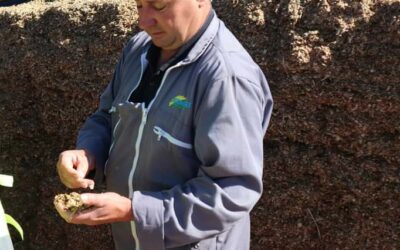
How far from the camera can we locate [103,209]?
1.50 m

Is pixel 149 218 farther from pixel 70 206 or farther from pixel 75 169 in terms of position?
pixel 75 169

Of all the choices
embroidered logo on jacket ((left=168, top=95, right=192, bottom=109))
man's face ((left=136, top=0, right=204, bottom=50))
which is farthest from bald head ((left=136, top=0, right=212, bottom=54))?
embroidered logo on jacket ((left=168, top=95, right=192, bottom=109))

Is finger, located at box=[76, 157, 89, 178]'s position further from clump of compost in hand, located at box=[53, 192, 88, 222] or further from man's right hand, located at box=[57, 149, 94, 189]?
clump of compost in hand, located at box=[53, 192, 88, 222]

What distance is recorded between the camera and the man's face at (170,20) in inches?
62.1

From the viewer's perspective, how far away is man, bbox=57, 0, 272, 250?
152 cm

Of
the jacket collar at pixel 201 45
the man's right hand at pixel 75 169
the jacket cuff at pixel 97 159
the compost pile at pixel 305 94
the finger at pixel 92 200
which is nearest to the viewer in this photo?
the finger at pixel 92 200

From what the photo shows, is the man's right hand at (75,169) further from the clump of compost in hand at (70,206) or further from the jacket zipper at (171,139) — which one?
the jacket zipper at (171,139)

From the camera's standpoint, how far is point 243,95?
155 cm

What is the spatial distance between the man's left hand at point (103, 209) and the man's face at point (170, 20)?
491mm

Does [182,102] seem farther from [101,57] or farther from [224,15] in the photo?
[101,57]

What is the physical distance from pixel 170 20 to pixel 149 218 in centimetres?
57

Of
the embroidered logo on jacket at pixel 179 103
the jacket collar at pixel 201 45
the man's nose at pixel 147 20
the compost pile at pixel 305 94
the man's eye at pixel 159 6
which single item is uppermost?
the man's eye at pixel 159 6

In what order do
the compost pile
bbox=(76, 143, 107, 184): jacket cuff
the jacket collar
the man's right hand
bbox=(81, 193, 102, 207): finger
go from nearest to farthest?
bbox=(81, 193, 102, 207): finger → the jacket collar → the man's right hand → bbox=(76, 143, 107, 184): jacket cuff → the compost pile

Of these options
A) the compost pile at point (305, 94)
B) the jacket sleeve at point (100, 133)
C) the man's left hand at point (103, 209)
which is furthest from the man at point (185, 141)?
the compost pile at point (305, 94)
